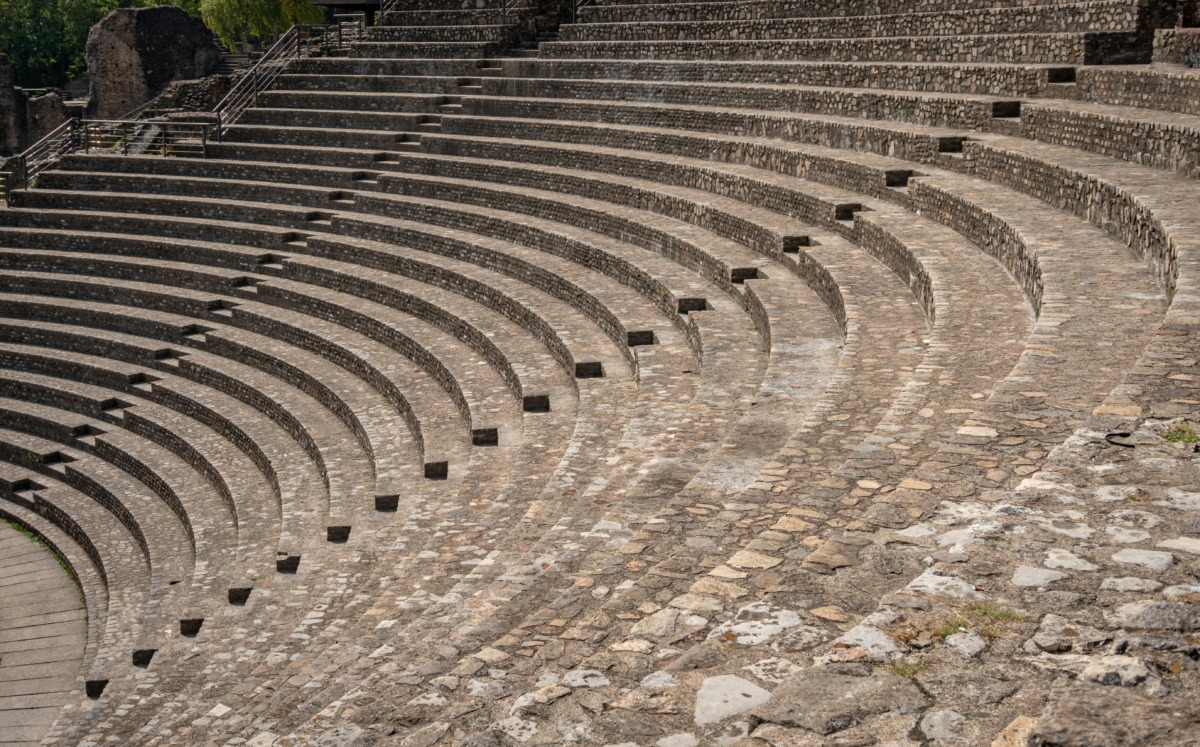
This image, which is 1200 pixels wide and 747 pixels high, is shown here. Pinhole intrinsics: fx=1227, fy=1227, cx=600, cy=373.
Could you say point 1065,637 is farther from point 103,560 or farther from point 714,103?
point 714,103

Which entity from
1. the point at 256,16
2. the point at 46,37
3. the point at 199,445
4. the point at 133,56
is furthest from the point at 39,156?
the point at 46,37

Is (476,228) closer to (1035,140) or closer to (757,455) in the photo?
(1035,140)

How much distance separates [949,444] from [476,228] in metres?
11.1

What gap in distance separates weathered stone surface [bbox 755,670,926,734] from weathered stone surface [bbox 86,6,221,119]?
105 ft

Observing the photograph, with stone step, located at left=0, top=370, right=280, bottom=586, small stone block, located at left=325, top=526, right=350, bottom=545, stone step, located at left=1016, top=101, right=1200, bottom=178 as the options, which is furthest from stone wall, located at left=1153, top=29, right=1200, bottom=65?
stone step, located at left=0, top=370, right=280, bottom=586

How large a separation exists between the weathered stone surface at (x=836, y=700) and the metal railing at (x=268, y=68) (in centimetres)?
1936

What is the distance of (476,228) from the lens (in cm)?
1541

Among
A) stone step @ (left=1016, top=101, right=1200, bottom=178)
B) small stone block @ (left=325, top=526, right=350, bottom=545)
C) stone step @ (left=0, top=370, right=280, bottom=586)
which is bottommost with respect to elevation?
stone step @ (left=0, top=370, right=280, bottom=586)

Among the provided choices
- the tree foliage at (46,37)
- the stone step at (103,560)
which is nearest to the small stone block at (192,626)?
the stone step at (103,560)

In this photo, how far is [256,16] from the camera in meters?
37.8

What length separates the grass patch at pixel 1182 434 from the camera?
4453mm

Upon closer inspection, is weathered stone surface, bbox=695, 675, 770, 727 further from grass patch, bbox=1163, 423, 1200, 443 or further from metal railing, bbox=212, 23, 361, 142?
metal railing, bbox=212, 23, 361, 142

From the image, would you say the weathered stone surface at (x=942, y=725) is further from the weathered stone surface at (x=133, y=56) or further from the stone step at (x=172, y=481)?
the weathered stone surface at (x=133, y=56)

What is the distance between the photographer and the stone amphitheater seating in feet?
11.6
